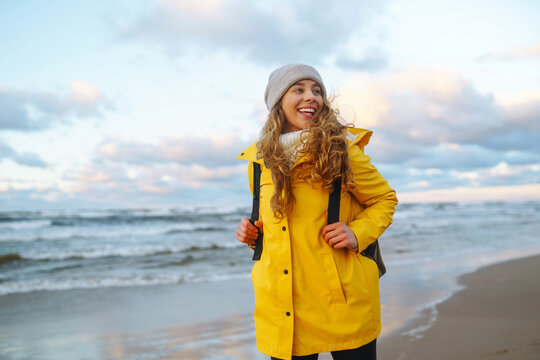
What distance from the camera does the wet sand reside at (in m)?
3.56

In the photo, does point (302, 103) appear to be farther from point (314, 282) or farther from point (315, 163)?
point (314, 282)

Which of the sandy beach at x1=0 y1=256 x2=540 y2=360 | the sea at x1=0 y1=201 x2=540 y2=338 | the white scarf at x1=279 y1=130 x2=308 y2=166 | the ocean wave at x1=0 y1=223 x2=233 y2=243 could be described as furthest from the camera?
the ocean wave at x1=0 y1=223 x2=233 y2=243

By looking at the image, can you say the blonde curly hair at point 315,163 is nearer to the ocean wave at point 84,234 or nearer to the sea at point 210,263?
the sea at point 210,263

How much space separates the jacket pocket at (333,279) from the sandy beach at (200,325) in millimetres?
2215

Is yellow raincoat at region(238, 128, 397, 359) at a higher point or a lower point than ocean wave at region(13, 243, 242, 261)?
higher

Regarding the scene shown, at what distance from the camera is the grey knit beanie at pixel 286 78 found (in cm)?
204

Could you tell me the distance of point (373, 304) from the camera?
1.81 meters

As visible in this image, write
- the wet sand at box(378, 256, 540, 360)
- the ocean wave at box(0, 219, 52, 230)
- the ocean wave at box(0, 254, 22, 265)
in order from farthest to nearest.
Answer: the ocean wave at box(0, 219, 52, 230)
the ocean wave at box(0, 254, 22, 265)
the wet sand at box(378, 256, 540, 360)

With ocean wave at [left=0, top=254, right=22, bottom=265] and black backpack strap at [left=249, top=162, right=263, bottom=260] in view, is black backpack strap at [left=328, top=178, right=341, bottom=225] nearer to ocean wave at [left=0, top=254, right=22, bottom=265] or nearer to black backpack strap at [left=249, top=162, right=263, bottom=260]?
black backpack strap at [left=249, top=162, right=263, bottom=260]

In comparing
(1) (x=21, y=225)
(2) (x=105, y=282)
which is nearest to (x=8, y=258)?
(2) (x=105, y=282)

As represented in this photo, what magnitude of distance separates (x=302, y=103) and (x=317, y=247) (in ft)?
2.43

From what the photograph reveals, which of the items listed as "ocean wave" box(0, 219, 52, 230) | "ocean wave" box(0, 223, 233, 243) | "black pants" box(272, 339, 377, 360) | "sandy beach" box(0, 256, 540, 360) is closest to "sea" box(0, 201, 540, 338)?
"sandy beach" box(0, 256, 540, 360)

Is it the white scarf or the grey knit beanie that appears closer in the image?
the white scarf

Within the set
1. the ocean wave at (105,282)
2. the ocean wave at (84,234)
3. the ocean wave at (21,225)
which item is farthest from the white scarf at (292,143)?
the ocean wave at (21,225)
